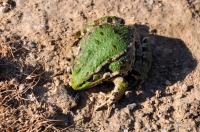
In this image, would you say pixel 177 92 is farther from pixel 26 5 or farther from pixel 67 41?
pixel 26 5

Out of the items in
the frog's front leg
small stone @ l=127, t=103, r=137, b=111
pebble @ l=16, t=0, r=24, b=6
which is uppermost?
pebble @ l=16, t=0, r=24, b=6

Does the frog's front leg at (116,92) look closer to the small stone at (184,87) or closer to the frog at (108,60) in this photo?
the frog at (108,60)

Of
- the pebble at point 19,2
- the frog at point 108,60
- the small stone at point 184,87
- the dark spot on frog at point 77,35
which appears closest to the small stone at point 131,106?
the frog at point 108,60

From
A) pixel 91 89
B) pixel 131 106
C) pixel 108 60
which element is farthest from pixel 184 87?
pixel 91 89

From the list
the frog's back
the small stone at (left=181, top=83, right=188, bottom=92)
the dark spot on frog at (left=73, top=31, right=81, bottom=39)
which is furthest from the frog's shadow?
the dark spot on frog at (left=73, top=31, right=81, bottom=39)

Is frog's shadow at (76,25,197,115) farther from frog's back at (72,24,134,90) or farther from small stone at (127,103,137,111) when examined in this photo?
frog's back at (72,24,134,90)

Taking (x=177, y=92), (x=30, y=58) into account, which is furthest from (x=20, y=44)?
(x=177, y=92)
